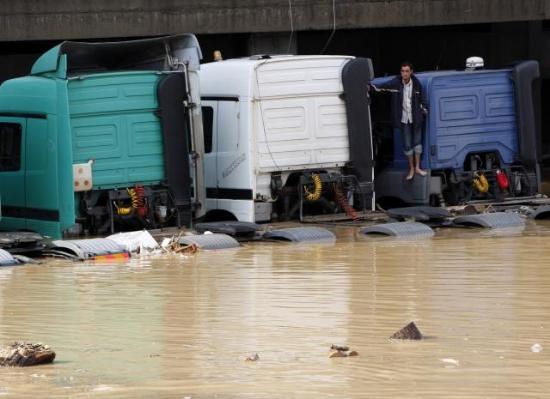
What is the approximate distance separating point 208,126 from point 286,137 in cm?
119

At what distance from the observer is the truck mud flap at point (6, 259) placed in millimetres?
16594

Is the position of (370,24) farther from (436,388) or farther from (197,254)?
(436,388)

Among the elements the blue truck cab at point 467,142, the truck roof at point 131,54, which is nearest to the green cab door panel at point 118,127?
the truck roof at point 131,54

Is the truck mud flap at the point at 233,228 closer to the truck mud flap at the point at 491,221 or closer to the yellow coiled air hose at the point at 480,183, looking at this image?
the truck mud flap at the point at 491,221

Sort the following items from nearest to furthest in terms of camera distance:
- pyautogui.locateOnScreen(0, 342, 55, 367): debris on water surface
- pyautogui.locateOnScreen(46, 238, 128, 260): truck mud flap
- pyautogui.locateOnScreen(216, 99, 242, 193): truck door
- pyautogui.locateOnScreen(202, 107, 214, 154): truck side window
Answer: pyautogui.locateOnScreen(0, 342, 55, 367): debris on water surface, pyautogui.locateOnScreen(46, 238, 128, 260): truck mud flap, pyautogui.locateOnScreen(216, 99, 242, 193): truck door, pyautogui.locateOnScreen(202, 107, 214, 154): truck side window

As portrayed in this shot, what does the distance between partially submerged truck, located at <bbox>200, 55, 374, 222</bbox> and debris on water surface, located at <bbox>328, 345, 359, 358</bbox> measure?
31.1 ft

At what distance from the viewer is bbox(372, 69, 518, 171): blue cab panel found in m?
21.8

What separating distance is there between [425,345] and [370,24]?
17.7 m

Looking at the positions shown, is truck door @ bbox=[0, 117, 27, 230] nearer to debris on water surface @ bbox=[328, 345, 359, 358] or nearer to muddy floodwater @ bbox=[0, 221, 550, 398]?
muddy floodwater @ bbox=[0, 221, 550, 398]

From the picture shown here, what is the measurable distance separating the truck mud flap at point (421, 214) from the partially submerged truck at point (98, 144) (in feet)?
8.49

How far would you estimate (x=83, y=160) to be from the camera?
63.1 feet

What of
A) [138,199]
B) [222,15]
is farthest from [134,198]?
[222,15]

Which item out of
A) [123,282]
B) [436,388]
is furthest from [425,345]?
[123,282]

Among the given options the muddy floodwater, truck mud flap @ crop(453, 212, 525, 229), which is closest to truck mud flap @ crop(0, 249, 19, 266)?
the muddy floodwater
